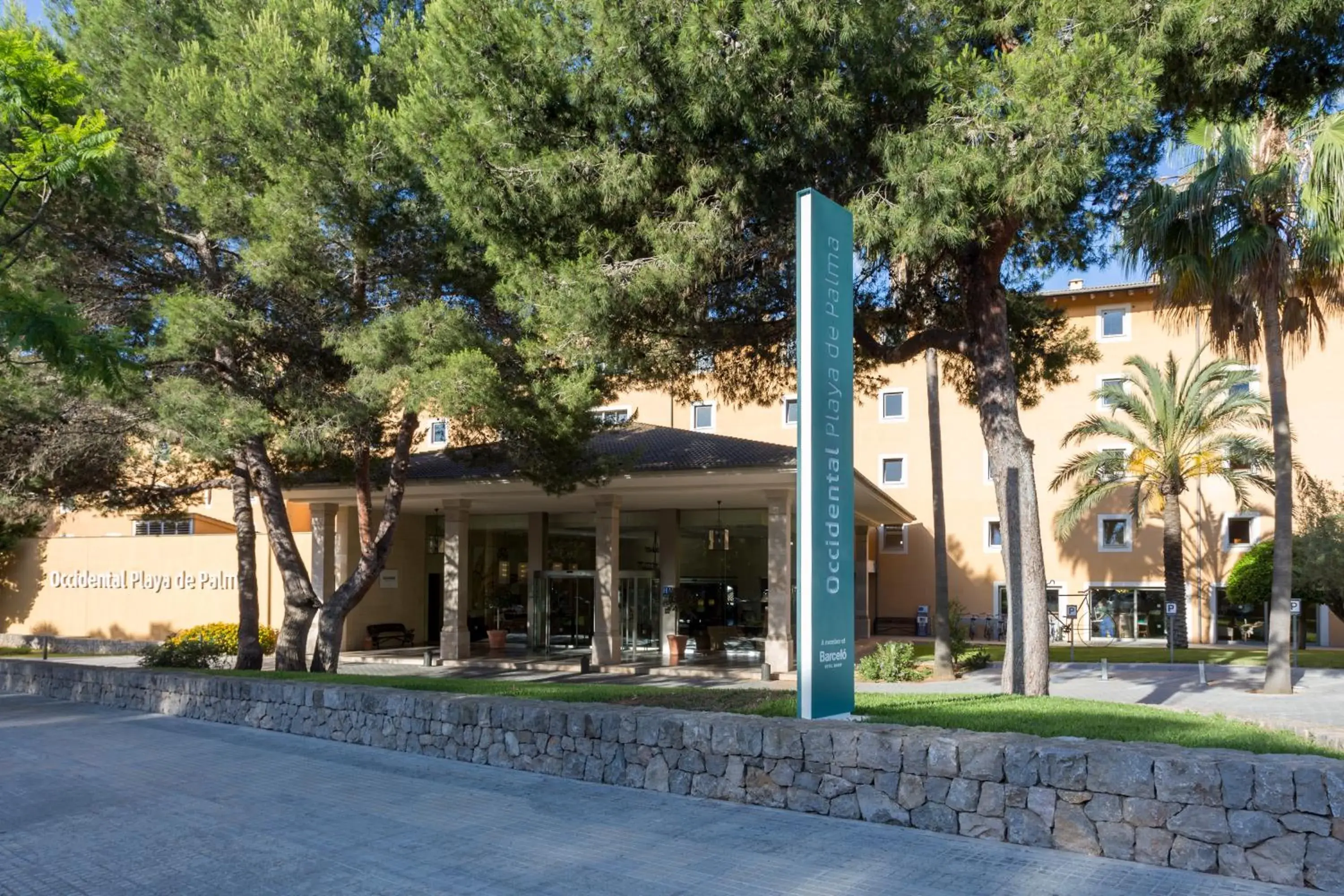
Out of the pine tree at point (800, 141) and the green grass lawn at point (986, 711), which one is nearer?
the green grass lawn at point (986, 711)

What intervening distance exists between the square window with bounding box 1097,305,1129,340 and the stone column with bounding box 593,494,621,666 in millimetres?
19716

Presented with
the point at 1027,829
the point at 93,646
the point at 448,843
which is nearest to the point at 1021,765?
the point at 1027,829

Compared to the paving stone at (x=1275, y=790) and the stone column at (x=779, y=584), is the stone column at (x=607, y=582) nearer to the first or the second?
the stone column at (x=779, y=584)

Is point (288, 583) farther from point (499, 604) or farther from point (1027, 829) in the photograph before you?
point (1027, 829)

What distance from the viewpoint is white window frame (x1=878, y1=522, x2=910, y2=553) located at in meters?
38.6

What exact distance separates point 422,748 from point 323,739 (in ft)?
6.26

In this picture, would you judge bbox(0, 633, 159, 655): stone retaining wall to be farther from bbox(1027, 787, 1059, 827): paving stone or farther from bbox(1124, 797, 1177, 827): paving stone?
bbox(1124, 797, 1177, 827): paving stone

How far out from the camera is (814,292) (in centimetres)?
969

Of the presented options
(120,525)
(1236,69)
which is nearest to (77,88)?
(1236,69)

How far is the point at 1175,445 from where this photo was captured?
2998cm

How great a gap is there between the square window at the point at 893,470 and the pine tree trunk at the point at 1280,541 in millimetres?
19669

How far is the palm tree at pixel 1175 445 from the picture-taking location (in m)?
29.8

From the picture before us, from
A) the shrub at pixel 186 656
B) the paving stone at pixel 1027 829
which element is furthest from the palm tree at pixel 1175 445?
the paving stone at pixel 1027 829

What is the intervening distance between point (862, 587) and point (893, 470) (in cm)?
437
